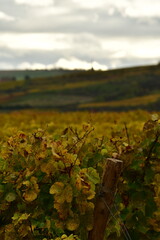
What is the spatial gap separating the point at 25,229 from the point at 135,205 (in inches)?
50.9

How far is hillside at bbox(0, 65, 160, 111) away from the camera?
283 feet

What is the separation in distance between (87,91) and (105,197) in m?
98.4

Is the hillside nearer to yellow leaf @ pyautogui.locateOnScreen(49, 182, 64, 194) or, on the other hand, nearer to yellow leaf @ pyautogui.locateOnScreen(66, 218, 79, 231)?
yellow leaf @ pyautogui.locateOnScreen(66, 218, 79, 231)

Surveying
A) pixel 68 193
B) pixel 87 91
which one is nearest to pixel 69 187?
pixel 68 193

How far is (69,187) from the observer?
13.3 feet

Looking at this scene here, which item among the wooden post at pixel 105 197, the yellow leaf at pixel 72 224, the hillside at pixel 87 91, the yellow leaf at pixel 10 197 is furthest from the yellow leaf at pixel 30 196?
the hillside at pixel 87 91

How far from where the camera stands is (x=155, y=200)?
527cm

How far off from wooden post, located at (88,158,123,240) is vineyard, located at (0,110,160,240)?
0.13 ft

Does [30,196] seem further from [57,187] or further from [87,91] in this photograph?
[87,91]

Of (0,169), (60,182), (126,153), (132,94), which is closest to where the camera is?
(60,182)

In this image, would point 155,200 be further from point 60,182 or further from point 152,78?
point 152,78

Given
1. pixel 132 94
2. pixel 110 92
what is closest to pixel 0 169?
pixel 132 94

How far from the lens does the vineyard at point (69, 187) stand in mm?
4117

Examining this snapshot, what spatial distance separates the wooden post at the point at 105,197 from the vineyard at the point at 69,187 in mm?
41
